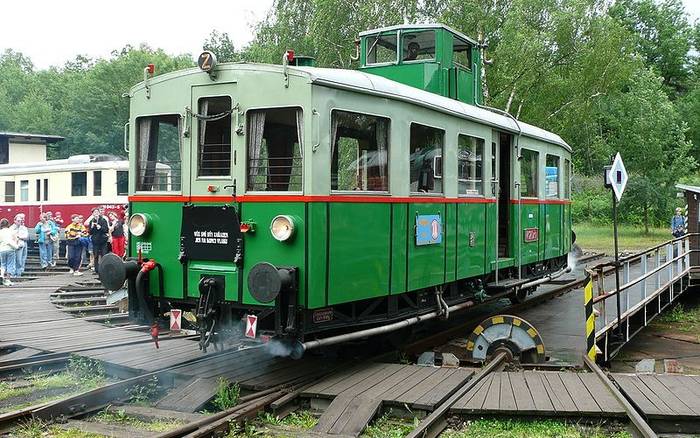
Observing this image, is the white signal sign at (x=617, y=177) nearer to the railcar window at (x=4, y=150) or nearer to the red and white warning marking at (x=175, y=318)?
the red and white warning marking at (x=175, y=318)

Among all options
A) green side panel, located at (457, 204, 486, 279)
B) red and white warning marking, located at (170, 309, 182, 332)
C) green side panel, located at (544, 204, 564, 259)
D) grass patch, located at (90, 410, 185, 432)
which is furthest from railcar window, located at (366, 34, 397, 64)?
grass patch, located at (90, 410, 185, 432)

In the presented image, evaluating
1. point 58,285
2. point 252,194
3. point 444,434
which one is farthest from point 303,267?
point 58,285

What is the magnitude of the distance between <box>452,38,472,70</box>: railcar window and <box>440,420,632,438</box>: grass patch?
22.5 feet

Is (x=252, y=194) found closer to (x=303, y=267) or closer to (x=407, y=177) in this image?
(x=303, y=267)

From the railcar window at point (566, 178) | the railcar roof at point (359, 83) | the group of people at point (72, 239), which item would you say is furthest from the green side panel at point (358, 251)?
the group of people at point (72, 239)

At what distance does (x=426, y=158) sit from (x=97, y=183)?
53.8 ft

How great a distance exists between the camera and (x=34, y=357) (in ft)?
27.4

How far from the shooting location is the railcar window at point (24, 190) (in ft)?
81.5

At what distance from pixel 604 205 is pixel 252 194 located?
3816 centimetres

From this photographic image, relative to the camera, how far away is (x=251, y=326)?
269 inches

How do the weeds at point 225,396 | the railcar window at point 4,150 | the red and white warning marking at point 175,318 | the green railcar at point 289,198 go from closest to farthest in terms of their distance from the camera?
1. the weeds at point 225,396
2. the green railcar at point 289,198
3. the red and white warning marking at point 175,318
4. the railcar window at point 4,150

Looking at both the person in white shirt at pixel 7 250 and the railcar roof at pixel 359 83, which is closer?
the railcar roof at pixel 359 83

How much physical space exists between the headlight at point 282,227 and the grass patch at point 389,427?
1.90 meters

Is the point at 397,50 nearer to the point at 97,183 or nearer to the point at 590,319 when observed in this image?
the point at 590,319
